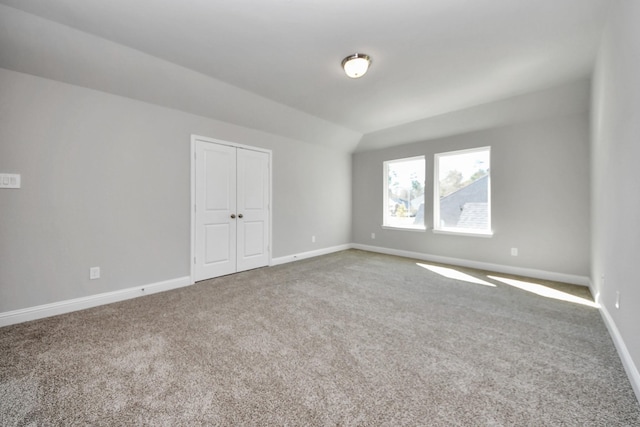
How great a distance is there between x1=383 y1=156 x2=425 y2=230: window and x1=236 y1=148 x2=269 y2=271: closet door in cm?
291

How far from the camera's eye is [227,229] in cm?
407

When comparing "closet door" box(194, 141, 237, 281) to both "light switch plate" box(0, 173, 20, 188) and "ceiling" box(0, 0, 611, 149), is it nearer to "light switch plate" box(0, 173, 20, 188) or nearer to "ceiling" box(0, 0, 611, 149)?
"ceiling" box(0, 0, 611, 149)

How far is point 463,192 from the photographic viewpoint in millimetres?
4727

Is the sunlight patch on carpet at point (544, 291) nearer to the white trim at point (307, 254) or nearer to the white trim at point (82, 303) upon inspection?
the white trim at point (307, 254)

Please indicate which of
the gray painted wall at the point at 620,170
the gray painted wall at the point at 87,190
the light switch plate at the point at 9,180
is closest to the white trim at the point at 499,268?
the gray painted wall at the point at 620,170

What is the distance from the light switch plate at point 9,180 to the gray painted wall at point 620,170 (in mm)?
5018

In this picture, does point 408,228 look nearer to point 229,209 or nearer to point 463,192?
point 463,192

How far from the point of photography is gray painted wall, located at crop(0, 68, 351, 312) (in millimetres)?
2455

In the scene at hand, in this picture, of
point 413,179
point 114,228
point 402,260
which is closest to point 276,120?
point 114,228

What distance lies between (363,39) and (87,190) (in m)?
3.40

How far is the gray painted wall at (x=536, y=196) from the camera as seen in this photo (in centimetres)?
361

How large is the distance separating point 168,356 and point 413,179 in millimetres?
5152

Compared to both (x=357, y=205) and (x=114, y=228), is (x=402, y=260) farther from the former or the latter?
(x=114, y=228)

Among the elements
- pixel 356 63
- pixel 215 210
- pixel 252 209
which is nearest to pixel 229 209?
pixel 215 210
